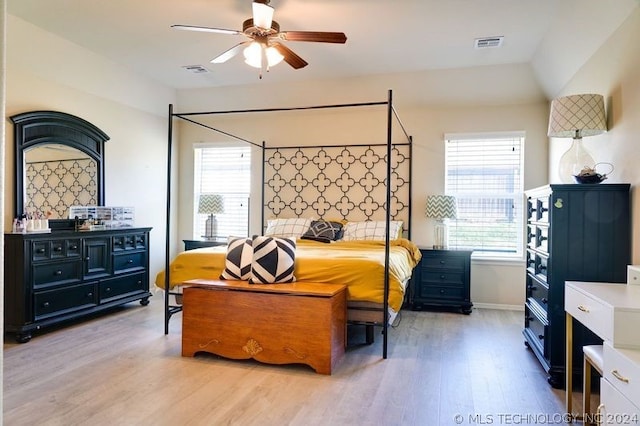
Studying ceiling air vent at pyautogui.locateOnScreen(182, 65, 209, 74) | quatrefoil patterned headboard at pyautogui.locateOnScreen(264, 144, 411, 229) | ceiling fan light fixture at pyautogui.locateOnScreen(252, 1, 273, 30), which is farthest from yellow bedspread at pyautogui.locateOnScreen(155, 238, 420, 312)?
ceiling air vent at pyautogui.locateOnScreen(182, 65, 209, 74)

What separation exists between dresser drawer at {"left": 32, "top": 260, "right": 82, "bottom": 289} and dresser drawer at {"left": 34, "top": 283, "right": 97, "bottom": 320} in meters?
0.07

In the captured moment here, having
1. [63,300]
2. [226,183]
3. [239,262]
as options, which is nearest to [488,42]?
[239,262]

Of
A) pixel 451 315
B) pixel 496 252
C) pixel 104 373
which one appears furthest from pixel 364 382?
pixel 496 252

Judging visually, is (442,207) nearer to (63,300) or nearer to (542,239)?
(542,239)

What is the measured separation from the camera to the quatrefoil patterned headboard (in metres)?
5.29

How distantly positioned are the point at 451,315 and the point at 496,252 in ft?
3.36

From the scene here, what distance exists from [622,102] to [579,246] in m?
1.05

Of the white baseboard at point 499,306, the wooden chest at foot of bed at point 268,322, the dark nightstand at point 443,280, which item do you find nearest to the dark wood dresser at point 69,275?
the wooden chest at foot of bed at point 268,322

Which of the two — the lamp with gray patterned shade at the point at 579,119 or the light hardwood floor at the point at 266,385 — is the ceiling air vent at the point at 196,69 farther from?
the lamp with gray patterned shade at the point at 579,119

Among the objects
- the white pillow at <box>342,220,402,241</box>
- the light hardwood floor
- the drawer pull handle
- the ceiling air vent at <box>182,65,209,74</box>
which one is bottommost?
the light hardwood floor

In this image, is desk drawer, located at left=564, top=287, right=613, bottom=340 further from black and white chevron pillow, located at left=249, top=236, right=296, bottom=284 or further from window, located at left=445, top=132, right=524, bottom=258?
window, located at left=445, top=132, right=524, bottom=258

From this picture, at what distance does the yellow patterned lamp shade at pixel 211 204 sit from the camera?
560 cm

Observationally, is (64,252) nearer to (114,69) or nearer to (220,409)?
(114,69)

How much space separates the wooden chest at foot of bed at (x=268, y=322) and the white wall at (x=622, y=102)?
78.1 inches
